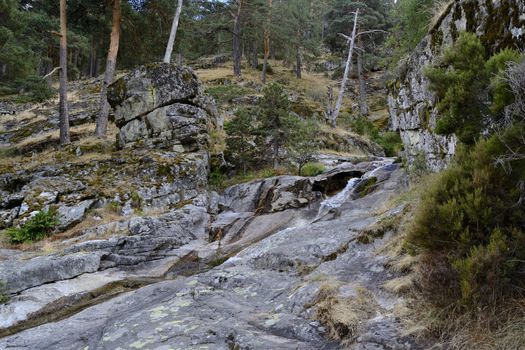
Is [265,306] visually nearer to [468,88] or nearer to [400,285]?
[400,285]

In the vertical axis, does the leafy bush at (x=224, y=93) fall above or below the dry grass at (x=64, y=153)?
above

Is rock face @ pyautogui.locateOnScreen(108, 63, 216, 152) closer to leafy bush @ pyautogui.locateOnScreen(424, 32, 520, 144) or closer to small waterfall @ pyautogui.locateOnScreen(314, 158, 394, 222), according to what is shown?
small waterfall @ pyautogui.locateOnScreen(314, 158, 394, 222)

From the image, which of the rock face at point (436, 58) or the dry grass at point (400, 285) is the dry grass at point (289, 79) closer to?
the rock face at point (436, 58)

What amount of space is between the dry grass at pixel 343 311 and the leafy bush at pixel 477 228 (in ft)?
2.71

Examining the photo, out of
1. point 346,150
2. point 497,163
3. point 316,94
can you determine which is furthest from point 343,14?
point 497,163

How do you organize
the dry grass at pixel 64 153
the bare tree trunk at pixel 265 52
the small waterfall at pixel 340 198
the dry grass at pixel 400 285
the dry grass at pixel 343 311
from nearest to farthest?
the dry grass at pixel 343 311
the dry grass at pixel 400 285
the small waterfall at pixel 340 198
the dry grass at pixel 64 153
the bare tree trunk at pixel 265 52

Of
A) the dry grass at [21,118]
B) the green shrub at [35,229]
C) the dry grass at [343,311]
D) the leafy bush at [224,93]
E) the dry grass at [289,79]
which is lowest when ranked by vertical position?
the green shrub at [35,229]

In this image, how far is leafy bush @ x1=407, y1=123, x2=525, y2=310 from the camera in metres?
3.97

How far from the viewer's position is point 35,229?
1198cm

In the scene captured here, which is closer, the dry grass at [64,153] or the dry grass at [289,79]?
the dry grass at [64,153]

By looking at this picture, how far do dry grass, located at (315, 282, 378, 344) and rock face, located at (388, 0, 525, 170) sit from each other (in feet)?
11.6

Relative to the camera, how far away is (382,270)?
5.98 m

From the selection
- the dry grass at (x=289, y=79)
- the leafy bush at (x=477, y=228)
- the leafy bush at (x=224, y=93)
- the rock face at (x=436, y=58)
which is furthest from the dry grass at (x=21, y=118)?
the leafy bush at (x=477, y=228)

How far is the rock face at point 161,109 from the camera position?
16984mm
